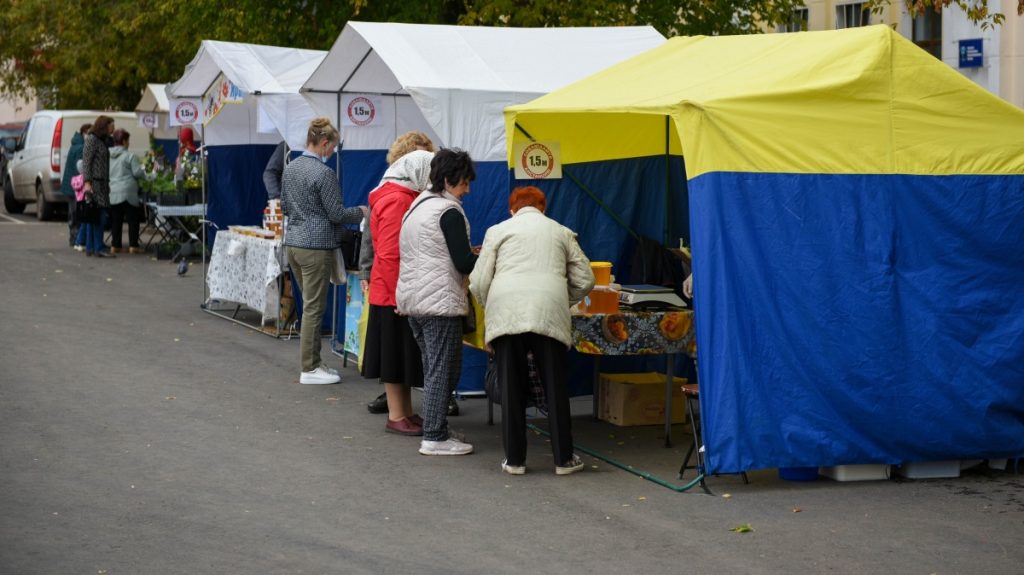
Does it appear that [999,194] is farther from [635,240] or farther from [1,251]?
[1,251]

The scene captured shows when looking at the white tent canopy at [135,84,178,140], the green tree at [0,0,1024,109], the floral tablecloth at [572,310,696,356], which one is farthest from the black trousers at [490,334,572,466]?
the white tent canopy at [135,84,178,140]

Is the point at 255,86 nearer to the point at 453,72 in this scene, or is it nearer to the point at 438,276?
the point at 453,72

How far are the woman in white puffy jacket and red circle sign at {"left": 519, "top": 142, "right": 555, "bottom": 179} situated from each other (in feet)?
4.62

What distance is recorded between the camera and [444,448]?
29.5 feet

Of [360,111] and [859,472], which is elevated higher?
[360,111]

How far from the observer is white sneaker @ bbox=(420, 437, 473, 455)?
8.98 m

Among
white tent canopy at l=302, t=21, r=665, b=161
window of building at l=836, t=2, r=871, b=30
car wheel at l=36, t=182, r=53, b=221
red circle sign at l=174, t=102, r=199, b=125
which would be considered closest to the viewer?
white tent canopy at l=302, t=21, r=665, b=161

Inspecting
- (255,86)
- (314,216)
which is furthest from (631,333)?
(255,86)

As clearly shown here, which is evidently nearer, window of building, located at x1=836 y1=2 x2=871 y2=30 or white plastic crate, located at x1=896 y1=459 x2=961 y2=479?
white plastic crate, located at x1=896 y1=459 x2=961 y2=479

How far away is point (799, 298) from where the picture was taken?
26.2ft

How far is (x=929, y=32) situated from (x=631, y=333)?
1804cm

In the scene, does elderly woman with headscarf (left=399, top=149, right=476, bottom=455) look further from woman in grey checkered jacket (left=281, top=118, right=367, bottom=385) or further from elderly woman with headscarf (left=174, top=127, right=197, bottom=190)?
elderly woman with headscarf (left=174, top=127, right=197, bottom=190)

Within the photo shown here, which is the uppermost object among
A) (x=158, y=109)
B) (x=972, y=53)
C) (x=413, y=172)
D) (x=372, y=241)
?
(x=972, y=53)

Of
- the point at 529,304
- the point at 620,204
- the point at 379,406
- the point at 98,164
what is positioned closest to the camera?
the point at 529,304
